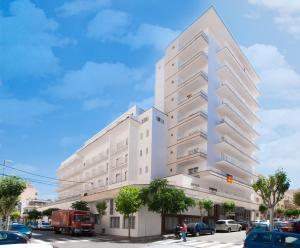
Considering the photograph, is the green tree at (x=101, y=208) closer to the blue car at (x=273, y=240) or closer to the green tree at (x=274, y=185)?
the green tree at (x=274, y=185)

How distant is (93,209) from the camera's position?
6062 centimetres

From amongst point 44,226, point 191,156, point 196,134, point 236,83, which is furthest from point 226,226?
point 44,226

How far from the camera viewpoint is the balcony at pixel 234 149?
6469cm

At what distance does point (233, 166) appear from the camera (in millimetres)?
67375

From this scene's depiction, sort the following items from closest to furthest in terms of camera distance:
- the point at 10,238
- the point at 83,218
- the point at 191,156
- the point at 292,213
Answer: the point at 10,238, the point at 83,218, the point at 191,156, the point at 292,213

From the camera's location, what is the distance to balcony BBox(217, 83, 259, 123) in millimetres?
67000

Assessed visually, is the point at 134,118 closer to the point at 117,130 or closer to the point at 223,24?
the point at 117,130

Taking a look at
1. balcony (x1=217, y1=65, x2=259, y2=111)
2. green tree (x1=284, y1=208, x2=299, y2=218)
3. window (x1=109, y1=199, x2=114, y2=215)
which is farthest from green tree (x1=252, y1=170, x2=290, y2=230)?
green tree (x1=284, y1=208, x2=299, y2=218)

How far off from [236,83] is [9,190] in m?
46.0

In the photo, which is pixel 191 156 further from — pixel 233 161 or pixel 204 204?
pixel 233 161

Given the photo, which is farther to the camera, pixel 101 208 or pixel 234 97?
pixel 234 97

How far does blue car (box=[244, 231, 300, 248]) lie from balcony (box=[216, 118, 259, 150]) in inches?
1805

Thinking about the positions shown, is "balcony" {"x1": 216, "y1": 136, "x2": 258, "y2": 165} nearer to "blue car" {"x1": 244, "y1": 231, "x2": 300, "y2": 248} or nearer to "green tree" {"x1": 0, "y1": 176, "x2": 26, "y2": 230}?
"green tree" {"x1": 0, "y1": 176, "x2": 26, "y2": 230}

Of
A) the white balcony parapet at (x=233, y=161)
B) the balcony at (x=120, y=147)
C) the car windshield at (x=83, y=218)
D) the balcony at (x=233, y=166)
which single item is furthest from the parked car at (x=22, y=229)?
the white balcony parapet at (x=233, y=161)
